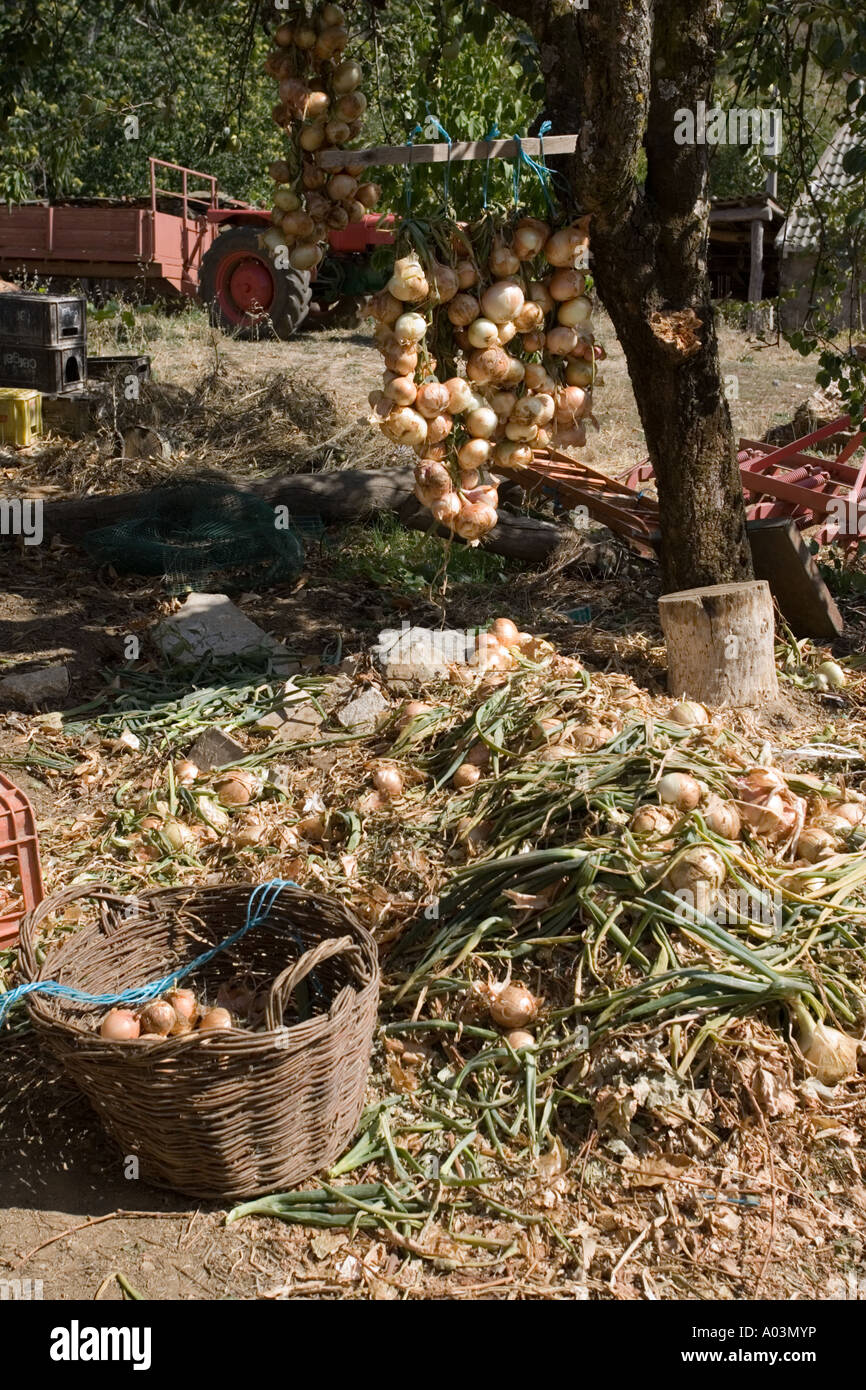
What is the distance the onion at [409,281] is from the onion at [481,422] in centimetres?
39

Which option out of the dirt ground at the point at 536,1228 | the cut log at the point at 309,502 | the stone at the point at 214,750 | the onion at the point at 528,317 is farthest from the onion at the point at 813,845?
the cut log at the point at 309,502

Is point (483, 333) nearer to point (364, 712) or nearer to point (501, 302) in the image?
point (501, 302)

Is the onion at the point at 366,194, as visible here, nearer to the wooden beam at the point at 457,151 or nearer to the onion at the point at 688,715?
the wooden beam at the point at 457,151

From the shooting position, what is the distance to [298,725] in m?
4.89

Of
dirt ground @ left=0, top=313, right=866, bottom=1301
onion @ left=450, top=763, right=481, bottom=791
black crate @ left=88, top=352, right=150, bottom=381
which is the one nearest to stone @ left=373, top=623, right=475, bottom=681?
onion @ left=450, top=763, right=481, bottom=791

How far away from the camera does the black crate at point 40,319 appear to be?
9672mm

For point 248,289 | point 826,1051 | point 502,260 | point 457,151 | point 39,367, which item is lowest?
point 826,1051

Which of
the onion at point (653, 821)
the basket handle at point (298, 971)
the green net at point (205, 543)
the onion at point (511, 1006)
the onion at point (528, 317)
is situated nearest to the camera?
the basket handle at point (298, 971)

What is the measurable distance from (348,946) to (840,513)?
4.46 metres

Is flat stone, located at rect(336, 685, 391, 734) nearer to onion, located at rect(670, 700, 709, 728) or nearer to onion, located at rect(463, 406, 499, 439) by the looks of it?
onion, located at rect(670, 700, 709, 728)

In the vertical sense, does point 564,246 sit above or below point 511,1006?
above

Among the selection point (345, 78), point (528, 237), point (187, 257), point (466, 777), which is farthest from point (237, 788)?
point (187, 257)

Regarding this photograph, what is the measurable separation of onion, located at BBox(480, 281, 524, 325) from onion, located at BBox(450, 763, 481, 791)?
4.45 feet

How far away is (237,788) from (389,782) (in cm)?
61
